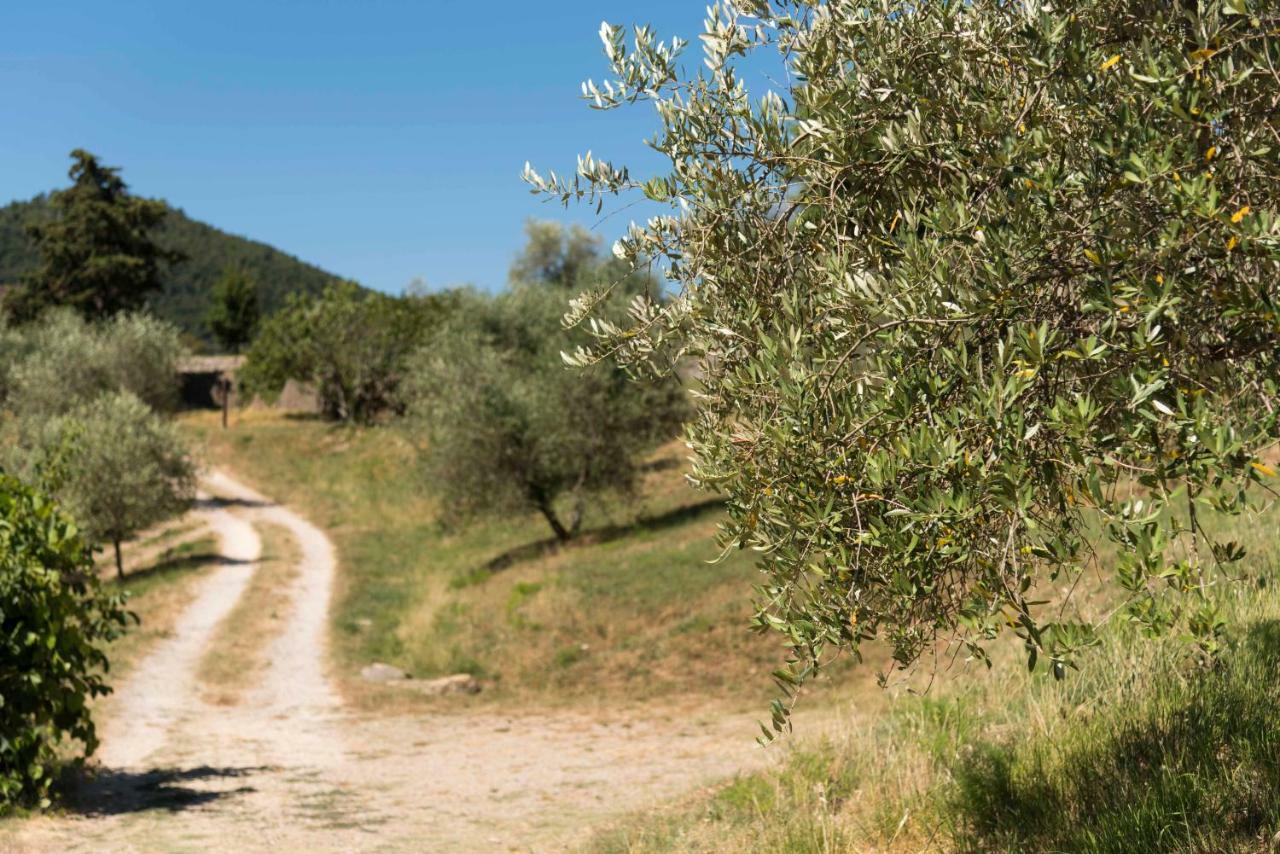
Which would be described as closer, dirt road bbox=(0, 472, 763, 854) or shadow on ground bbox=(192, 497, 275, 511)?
dirt road bbox=(0, 472, 763, 854)

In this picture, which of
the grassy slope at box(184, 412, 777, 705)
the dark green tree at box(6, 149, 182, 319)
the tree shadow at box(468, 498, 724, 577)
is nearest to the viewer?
the grassy slope at box(184, 412, 777, 705)

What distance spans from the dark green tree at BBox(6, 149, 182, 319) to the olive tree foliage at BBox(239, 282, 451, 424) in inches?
414

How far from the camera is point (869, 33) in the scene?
5316mm

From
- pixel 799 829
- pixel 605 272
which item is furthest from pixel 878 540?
pixel 605 272

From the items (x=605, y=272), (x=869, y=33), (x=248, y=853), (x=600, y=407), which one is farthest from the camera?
(x=605, y=272)

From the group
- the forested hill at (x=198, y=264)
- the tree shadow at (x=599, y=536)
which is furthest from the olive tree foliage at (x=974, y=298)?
the forested hill at (x=198, y=264)

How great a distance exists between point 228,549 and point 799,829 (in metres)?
33.1

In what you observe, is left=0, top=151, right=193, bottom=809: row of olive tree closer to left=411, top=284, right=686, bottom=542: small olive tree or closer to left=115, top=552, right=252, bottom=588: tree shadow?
left=115, top=552, right=252, bottom=588: tree shadow

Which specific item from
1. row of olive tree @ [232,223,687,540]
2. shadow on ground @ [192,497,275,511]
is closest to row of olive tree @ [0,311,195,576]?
shadow on ground @ [192,497,275,511]

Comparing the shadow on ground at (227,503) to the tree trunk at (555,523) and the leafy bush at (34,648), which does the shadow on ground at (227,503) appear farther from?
the leafy bush at (34,648)

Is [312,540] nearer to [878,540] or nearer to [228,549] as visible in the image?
[228,549]

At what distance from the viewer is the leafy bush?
35.0ft

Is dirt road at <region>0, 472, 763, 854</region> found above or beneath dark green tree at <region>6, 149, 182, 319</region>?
beneath

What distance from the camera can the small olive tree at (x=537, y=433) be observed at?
36.0m
